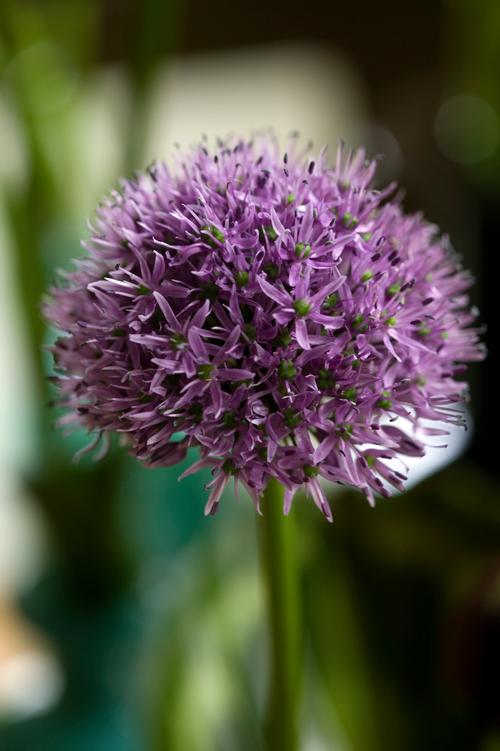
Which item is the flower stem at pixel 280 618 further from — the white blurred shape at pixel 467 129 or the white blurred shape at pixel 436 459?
the white blurred shape at pixel 467 129

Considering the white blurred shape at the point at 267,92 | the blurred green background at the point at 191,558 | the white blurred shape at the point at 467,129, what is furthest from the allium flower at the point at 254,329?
the white blurred shape at the point at 267,92

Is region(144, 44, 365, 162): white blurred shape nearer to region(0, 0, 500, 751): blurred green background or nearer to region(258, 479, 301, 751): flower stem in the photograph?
region(0, 0, 500, 751): blurred green background

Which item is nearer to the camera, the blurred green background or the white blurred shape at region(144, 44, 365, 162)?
the blurred green background

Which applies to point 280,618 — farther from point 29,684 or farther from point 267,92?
point 267,92

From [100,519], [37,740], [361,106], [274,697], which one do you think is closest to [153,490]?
[100,519]

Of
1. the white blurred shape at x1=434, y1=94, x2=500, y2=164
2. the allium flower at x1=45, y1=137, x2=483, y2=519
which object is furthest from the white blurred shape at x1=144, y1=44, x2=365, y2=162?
the allium flower at x1=45, y1=137, x2=483, y2=519

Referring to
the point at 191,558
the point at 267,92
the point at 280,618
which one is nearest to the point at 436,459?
the point at 191,558
